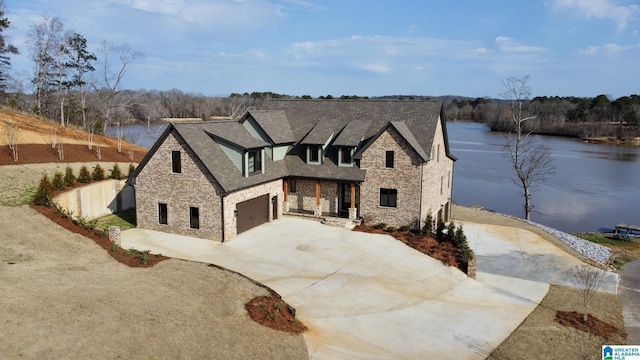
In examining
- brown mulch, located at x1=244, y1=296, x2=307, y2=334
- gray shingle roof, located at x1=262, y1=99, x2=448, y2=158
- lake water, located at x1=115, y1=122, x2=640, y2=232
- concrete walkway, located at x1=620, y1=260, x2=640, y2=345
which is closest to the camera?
brown mulch, located at x1=244, y1=296, x2=307, y2=334

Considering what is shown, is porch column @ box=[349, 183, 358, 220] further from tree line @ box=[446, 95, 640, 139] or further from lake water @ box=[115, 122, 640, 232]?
tree line @ box=[446, 95, 640, 139]

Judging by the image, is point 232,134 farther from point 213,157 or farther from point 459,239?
point 459,239

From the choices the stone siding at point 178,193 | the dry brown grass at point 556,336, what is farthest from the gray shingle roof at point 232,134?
the dry brown grass at point 556,336

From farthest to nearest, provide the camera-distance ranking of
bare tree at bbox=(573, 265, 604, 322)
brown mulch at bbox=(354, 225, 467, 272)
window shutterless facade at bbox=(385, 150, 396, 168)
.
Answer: window shutterless facade at bbox=(385, 150, 396, 168)
brown mulch at bbox=(354, 225, 467, 272)
bare tree at bbox=(573, 265, 604, 322)

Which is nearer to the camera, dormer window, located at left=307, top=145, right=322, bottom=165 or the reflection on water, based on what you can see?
dormer window, located at left=307, top=145, right=322, bottom=165

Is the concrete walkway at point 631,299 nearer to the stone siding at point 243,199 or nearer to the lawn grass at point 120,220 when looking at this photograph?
the stone siding at point 243,199

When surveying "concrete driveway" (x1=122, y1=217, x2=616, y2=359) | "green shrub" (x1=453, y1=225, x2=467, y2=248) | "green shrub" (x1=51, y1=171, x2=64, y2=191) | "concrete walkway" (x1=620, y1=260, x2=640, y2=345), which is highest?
"green shrub" (x1=51, y1=171, x2=64, y2=191)

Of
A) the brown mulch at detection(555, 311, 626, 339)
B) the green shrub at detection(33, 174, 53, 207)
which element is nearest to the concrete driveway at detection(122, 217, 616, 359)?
the brown mulch at detection(555, 311, 626, 339)
